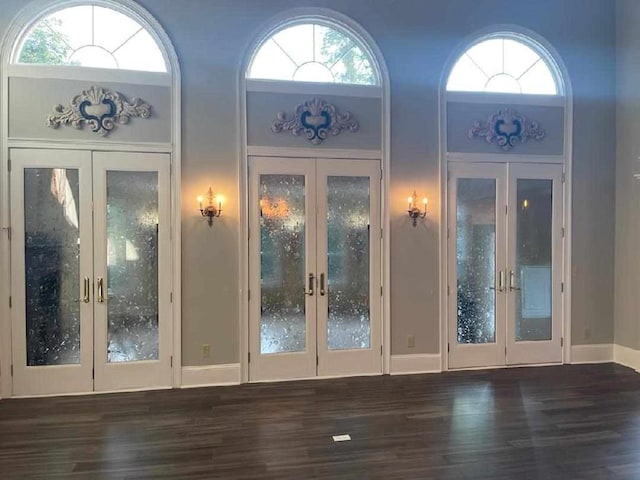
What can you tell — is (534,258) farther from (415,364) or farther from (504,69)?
(504,69)

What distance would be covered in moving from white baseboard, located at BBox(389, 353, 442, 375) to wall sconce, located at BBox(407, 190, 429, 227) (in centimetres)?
155

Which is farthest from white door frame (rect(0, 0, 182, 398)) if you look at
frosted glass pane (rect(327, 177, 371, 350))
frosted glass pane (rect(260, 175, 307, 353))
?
frosted glass pane (rect(327, 177, 371, 350))

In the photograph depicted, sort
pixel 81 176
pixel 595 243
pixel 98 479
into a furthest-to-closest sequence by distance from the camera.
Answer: pixel 595 243
pixel 81 176
pixel 98 479

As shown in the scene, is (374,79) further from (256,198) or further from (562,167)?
(562,167)

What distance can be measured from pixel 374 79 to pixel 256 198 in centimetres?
196

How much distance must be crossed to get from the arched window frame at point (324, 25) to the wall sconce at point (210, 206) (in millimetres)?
1271

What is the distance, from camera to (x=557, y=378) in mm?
4828

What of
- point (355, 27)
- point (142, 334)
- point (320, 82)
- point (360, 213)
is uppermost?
point (355, 27)

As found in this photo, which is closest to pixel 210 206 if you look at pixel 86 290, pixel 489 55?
pixel 86 290

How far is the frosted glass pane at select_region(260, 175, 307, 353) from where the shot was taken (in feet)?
15.8

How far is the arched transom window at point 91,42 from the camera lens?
4.44 m

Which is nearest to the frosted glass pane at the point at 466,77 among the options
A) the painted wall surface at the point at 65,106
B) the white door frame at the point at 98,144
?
the white door frame at the point at 98,144

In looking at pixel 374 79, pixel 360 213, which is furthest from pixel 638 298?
pixel 374 79

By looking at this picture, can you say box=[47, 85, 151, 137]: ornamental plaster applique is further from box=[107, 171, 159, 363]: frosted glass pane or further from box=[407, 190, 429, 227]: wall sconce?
box=[407, 190, 429, 227]: wall sconce
